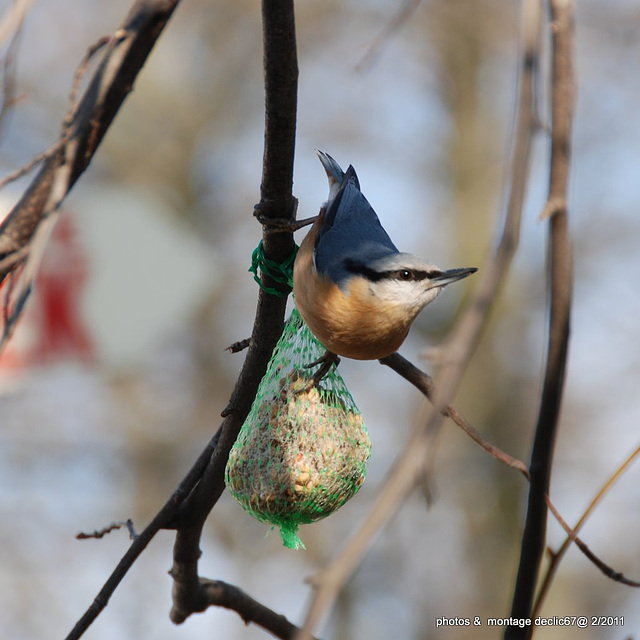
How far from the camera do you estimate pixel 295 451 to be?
2342 mm

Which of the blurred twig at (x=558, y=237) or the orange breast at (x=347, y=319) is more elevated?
the blurred twig at (x=558, y=237)

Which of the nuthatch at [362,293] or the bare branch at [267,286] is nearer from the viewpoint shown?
the bare branch at [267,286]

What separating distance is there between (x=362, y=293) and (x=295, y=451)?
49 cm

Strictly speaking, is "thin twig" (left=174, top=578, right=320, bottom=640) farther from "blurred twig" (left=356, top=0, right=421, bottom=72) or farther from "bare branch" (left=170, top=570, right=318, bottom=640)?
"blurred twig" (left=356, top=0, right=421, bottom=72)

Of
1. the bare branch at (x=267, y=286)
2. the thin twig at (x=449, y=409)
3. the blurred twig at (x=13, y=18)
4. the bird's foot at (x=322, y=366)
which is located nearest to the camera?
the blurred twig at (x=13, y=18)

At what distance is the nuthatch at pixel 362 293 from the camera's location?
2262mm

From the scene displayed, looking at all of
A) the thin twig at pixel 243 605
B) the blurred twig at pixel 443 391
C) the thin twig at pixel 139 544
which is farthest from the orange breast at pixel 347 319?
the blurred twig at pixel 443 391

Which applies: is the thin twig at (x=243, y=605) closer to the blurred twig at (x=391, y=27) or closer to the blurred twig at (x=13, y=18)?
the blurred twig at (x=391, y=27)

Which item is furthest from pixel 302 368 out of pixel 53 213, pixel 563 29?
pixel 563 29

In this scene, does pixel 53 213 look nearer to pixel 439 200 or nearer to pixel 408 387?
pixel 408 387

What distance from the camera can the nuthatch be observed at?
2262mm

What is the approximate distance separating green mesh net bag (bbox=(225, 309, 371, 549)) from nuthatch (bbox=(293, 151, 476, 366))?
184 millimetres

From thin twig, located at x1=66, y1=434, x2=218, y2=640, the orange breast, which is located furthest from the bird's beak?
thin twig, located at x1=66, y1=434, x2=218, y2=640

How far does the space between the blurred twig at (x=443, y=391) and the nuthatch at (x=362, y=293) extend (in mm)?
1503
